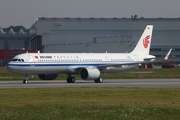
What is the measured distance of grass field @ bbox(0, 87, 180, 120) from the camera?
23156mm

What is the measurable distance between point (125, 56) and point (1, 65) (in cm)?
7563

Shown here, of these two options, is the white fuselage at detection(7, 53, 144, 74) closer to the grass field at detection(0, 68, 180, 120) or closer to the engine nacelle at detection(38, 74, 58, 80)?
the engine nacelle at detection(38, 74, 58, 80)

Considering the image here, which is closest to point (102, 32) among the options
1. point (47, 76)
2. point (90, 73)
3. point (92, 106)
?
point (47, 76)

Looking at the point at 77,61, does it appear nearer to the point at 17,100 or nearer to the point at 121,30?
the point at 17,100

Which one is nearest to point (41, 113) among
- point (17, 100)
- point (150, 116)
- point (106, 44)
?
point (150, 116)

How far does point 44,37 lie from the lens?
134000 mm

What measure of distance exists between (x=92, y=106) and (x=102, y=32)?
111 metres

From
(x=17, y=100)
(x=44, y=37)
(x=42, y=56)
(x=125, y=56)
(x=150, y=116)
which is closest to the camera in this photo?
(x=150, y=116)

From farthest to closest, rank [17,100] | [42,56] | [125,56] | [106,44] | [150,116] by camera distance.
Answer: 1. [106,44]
2. [125,56]
3. [42,56]
4. [17,100]
5. [150,116]

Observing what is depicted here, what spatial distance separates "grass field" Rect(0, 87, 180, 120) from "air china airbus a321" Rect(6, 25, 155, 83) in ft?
69.3

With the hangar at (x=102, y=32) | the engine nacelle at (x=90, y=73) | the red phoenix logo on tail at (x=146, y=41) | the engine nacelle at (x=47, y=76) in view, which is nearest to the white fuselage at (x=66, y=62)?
the engine nacelle at (x=90, y=73)

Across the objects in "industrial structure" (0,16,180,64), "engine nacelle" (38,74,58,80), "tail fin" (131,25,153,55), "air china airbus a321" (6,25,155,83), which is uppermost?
"industrial structure" (0,16,180,64)

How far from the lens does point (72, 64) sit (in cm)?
5997

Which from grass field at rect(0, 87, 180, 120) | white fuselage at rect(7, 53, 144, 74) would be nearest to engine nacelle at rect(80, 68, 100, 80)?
white fuselage at rect(7, 53, 144, 74)
